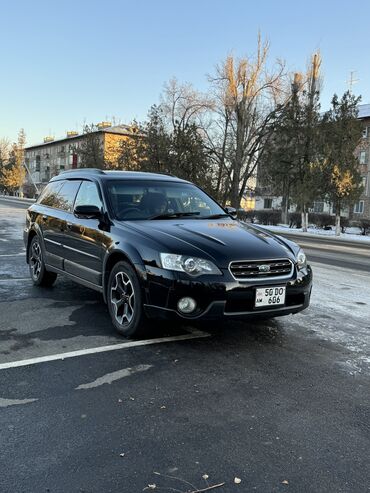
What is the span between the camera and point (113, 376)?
12.5 ft

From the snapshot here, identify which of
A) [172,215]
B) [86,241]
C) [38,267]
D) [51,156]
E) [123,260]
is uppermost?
[51,156]

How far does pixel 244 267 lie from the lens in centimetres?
432

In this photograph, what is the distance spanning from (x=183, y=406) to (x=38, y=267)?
451cm

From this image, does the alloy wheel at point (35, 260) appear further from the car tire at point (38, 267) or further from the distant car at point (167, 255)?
the distant car at point (167, 255)

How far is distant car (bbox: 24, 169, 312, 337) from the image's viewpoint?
4.23 meters

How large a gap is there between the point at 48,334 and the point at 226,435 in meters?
2.57

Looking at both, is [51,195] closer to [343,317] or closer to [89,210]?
[89,210]

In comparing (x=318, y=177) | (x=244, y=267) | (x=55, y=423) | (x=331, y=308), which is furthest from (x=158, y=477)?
(x=318, y=177)

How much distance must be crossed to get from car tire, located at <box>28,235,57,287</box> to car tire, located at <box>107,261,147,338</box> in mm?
2358

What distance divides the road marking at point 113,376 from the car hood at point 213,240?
104cm

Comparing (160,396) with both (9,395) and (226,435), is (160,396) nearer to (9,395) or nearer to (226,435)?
(226,435)

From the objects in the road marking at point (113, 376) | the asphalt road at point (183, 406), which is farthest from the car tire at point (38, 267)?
the road marking at point (113, 376)

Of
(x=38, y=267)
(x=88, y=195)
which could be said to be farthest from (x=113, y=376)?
(x=38, y=267)

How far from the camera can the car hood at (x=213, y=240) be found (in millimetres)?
4328
